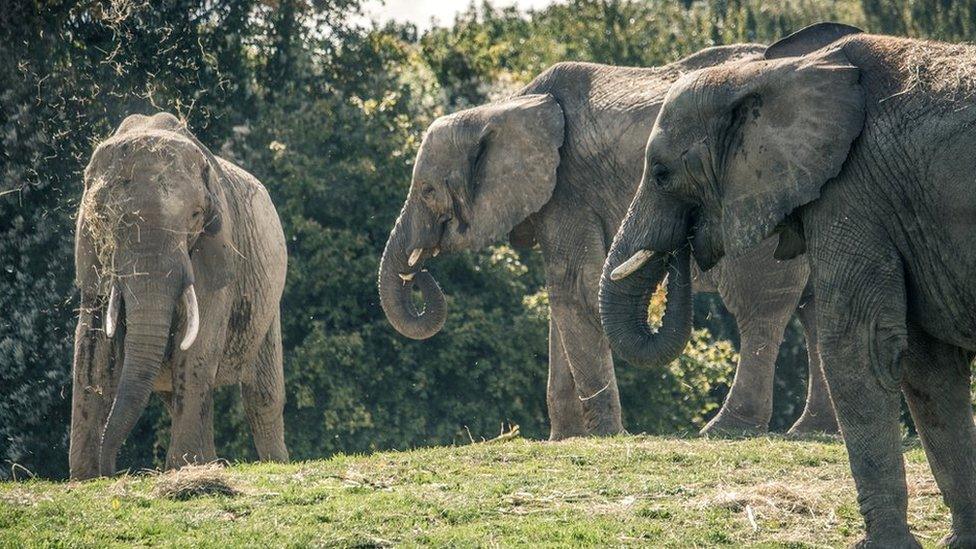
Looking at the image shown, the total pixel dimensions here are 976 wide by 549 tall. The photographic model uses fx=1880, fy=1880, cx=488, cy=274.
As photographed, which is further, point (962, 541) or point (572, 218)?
point (572, 218)

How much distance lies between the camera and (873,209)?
29.7 feet

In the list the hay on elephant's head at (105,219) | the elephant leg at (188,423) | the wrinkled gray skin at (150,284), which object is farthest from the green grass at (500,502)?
the hay on elephant's head at (105,219)

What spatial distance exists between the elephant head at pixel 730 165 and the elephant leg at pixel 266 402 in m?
7.99

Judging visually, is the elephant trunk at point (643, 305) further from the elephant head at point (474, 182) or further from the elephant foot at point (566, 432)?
the elephant foot at point (566, 432)

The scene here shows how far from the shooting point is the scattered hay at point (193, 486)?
1182 centimetres

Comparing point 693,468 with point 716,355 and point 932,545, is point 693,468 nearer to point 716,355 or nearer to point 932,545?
point 932,545

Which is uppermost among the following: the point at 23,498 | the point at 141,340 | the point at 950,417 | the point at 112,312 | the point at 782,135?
the point at 782,135

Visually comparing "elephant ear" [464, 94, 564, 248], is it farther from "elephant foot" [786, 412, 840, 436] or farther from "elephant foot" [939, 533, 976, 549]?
"elephant foot" [939, 533, 976, 549]

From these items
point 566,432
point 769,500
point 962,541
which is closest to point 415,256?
point 566,432

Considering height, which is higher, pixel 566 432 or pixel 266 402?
pixel 266 402

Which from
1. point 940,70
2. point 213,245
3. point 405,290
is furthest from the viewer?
point 405,290

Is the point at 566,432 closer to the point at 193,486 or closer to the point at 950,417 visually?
the point at 193,486

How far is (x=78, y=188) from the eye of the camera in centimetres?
2206

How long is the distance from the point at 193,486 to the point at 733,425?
5.57 metres
